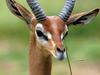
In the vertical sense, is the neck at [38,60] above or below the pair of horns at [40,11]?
below

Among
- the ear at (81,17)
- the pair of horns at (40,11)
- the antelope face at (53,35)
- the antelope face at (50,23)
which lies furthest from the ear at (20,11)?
the ear at (81,17)

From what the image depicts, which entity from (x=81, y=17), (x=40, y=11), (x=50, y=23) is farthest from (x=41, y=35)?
(x=81, y=17)

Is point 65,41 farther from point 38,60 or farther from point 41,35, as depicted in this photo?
point 41,35

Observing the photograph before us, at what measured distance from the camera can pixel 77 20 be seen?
8.64 m

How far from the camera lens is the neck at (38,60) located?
27.5 ft

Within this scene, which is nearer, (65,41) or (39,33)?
(39,33)

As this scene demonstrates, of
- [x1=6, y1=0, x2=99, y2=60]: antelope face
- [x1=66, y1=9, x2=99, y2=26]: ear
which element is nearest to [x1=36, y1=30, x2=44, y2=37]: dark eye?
[x1=6, y1=0, x2=99, y2=60]: antelope face

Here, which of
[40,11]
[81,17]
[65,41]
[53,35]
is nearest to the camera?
[53,35]

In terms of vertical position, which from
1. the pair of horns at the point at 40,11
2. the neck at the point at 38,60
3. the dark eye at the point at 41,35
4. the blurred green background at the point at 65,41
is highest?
the blurred green background at the point at 65,41

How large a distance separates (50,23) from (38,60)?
54 cm

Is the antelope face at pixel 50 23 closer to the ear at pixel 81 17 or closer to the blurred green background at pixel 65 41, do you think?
the ear at pixel 81 17

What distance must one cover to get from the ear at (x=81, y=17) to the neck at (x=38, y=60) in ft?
1.53

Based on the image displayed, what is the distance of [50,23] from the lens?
813 centimetres

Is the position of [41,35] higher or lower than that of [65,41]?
lower
